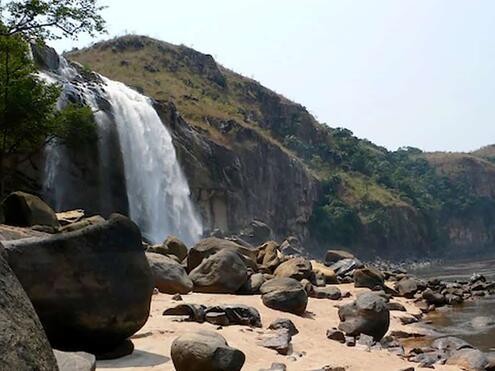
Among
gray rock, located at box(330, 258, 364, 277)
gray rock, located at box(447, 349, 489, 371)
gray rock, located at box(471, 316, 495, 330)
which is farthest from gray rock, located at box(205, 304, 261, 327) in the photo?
gray rock, located at box(330, 258, 364, 277)

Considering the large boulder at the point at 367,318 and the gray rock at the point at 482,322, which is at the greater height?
the large boulder at the point at 367,318

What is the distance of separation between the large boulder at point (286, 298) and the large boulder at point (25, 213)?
8046 millimetres

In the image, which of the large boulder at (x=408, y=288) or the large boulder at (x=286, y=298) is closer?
the large boulder at (x=286, y=298)

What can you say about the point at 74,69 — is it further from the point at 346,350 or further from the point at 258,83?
the point at 258,83

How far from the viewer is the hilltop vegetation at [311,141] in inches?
2982

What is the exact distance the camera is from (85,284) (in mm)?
7617

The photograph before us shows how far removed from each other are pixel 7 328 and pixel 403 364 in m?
9.35

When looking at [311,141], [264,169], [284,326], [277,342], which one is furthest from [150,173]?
[311,141]

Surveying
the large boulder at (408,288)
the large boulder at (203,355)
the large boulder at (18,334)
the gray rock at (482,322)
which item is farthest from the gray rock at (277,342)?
the large boulder at (408,288)

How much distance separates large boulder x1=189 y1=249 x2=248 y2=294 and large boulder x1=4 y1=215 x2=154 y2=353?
25.9 ft

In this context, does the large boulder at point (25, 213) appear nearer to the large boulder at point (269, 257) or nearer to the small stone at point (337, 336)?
the large boulder at point (269, 257)

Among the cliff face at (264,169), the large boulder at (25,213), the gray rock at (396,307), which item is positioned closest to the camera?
the large boulder at (25,213)

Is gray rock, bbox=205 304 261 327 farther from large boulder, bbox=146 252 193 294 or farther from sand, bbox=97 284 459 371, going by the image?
large boulder, bbox=146 252 193 294

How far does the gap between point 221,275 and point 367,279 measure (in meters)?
10.3
